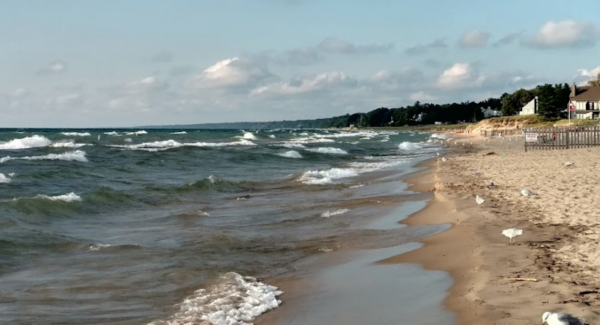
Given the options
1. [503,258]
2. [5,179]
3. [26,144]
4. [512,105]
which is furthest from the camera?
[512,105]

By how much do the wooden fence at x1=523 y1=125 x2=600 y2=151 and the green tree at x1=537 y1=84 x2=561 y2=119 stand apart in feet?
204

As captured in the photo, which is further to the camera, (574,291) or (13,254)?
(13,254)

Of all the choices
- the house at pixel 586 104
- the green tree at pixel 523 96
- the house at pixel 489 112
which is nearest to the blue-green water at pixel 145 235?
the house at pixel 586 104

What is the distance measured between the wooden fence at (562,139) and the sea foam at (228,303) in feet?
97.0

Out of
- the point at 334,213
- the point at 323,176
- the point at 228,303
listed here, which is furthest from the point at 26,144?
the point at 228,303

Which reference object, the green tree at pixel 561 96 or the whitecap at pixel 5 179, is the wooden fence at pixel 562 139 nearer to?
the whitecap at pixel 5 179

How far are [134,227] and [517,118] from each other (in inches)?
3779

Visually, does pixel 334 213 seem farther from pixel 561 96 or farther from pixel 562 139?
pixel 561 96

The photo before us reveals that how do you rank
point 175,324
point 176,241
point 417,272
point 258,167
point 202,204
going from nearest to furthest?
point 175,324 < point 417,272 < point 176,241 < point 202,204 < point 258,167

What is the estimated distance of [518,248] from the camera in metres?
9.20

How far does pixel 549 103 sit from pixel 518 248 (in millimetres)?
92849

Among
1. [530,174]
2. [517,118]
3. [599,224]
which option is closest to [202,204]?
[530,174]

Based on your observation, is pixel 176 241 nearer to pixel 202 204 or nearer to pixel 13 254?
pixel 13 254

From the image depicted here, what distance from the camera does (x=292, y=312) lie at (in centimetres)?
738
